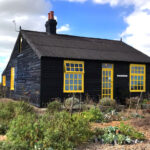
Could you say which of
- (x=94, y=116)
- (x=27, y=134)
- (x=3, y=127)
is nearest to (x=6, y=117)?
(x=3, y=127)

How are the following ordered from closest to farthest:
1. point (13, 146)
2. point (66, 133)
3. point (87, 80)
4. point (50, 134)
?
point (13, 146)
point (50, 134)
point (66, 133)
point (87, 80)

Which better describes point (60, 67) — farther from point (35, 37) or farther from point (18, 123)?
point (18, 123)

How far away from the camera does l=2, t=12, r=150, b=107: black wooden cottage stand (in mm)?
12289

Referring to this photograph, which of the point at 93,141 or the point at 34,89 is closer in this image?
the point at 93,141

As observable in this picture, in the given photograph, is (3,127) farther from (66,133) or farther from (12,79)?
(12,79)

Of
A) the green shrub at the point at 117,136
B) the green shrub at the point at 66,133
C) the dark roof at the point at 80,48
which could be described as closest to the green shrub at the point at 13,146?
the green shrub at the point at 66,133

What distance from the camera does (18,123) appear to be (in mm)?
4980

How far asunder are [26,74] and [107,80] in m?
5.66

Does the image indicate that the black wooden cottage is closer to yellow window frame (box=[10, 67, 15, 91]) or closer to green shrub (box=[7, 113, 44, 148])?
yellow window frame (box=[10, 67, 15, 91])

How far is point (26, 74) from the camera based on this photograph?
1475cm

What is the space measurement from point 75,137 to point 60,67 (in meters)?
7.78

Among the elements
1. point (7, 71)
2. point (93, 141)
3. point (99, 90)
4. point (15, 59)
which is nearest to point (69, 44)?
point (99, 90)

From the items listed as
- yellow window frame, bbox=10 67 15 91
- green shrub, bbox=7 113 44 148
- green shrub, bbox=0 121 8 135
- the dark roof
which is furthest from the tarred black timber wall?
green shrub, bbox=7 113 44 148

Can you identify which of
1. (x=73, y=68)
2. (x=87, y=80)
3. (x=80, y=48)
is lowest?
(x=87, y=80)
